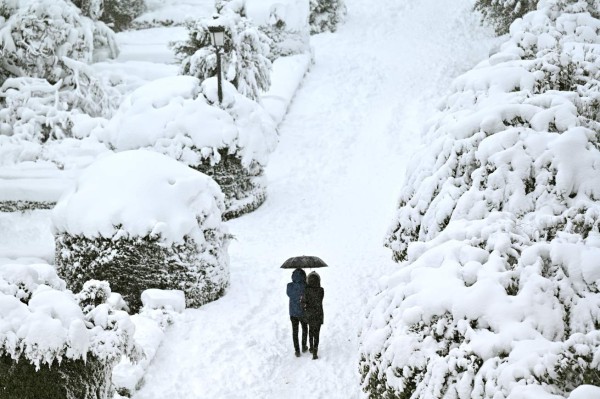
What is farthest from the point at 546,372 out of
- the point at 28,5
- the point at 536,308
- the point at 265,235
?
the point at 28,5

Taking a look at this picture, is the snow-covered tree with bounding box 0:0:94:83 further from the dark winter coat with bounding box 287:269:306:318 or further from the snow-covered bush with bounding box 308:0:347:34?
the dark winter coat with bounding box 287:269:306:318

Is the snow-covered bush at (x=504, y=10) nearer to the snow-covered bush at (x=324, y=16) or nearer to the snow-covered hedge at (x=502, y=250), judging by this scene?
the snow-covered bush at (x=324, y=16)

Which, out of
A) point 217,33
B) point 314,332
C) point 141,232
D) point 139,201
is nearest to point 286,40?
point 217,33

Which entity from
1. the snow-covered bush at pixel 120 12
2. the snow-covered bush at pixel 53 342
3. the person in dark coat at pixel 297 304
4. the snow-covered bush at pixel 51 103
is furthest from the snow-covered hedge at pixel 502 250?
the snow-covered bush at pixel 120 12

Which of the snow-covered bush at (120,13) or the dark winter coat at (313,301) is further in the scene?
the snow-covered bush at (120,13)

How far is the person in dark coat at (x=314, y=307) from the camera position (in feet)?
26.0

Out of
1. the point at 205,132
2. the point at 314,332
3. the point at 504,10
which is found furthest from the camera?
the point at 504,10

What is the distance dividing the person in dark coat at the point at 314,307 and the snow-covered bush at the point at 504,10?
50.8ft

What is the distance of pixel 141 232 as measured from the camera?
345 inches

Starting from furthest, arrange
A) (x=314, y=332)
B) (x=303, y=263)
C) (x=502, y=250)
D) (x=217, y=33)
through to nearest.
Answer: (x=217, y=33) < (x=303, y=263) < (x=314, y=332) < (x=502, y=250)

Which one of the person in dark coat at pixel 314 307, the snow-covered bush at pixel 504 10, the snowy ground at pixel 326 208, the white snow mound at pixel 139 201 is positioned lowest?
the snowy ground at pixel 326 208

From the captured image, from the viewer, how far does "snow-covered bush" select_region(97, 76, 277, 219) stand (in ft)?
41.4

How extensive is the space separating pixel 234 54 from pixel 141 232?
9.05m

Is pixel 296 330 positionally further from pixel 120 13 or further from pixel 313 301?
pixel 120 13
